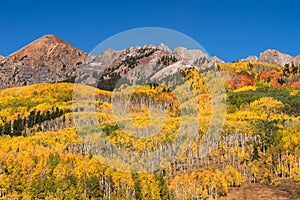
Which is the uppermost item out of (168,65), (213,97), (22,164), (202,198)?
(168,65)

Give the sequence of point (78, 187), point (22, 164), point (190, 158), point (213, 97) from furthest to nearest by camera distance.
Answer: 1. point (190, 158)
2. point (22, 164)
3. point (78, 187)
4. point (213, 97)

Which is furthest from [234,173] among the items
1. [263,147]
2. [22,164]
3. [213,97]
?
[213,97]

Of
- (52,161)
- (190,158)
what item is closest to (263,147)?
(190,158)

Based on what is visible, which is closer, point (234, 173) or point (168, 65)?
point (168, 65)

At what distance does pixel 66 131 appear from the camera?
648ft

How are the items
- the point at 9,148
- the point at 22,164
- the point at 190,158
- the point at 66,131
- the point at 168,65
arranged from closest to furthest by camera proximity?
1. the point at 168,65
2. the point at 22,164
3. the point at 190,158
4. the point at 9,148
5. the point at 66,131

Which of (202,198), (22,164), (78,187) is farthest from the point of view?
(22,164)

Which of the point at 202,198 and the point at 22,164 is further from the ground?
the point at 22,164

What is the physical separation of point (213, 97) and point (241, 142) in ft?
355

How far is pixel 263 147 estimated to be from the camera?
16162 centimetres

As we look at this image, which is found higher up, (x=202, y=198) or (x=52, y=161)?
(x=52, y=161)

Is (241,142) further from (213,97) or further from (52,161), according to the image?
(213,97)

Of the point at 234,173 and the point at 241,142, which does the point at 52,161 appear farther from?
the point at 241,142

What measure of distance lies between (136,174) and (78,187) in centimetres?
1756
